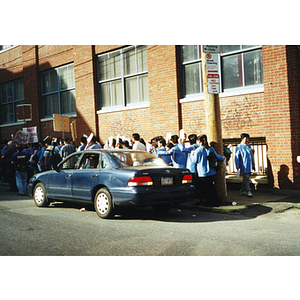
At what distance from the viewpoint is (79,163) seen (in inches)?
345

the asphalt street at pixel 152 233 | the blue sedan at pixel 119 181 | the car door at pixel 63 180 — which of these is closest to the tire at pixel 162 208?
the blue sedan at pixel 119 181

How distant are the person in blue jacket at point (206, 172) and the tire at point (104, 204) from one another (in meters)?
2.54

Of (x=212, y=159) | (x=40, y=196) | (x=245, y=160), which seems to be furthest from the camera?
(x=245, y=160)

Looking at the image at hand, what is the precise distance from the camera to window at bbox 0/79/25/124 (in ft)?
69.9

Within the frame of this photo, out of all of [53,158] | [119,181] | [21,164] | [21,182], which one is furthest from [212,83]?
[21,182]

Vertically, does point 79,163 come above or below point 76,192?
above

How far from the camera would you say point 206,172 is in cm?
882

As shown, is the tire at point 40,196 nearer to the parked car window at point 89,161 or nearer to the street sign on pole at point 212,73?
the parked car window at point 89,161

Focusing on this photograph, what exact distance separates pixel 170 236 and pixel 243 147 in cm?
472

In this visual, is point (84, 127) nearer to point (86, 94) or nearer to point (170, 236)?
point (86, 94)

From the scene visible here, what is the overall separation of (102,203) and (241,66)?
21.1 feet

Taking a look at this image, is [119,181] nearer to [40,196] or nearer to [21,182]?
[40,196]

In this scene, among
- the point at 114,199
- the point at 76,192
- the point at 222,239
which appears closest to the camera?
the point at 222,239
